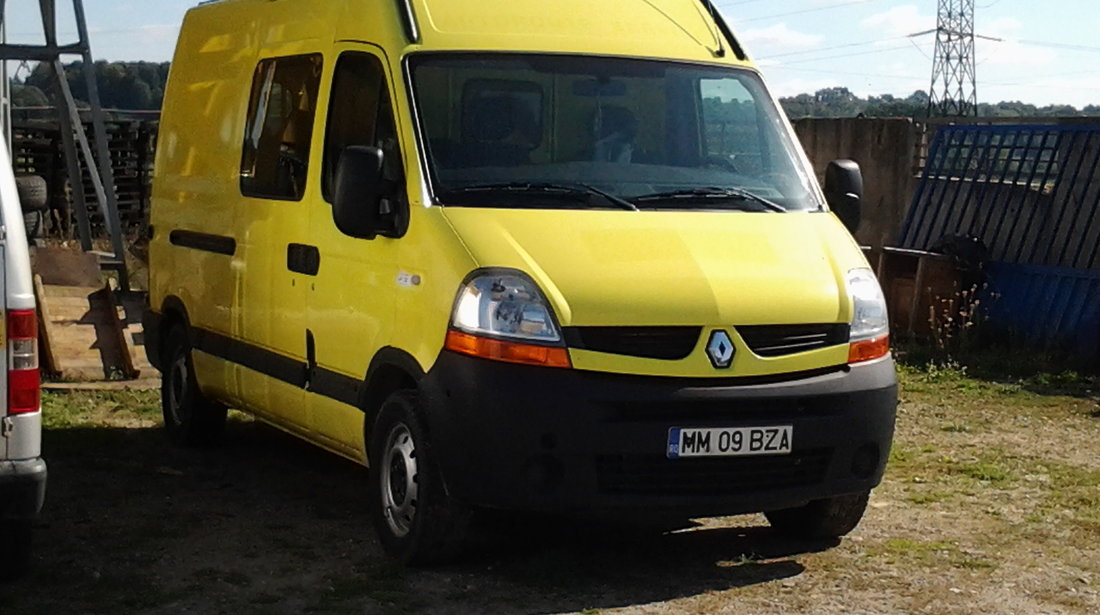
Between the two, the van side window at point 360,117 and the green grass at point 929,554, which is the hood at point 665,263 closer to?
the van side window at point 360,117

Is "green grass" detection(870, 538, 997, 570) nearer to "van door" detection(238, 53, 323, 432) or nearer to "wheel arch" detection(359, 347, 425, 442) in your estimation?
"wheel arch" detection(359, 347, 425, 442)

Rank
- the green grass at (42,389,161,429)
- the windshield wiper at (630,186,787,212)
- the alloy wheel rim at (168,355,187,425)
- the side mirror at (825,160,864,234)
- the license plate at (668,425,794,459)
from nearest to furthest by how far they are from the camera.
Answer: the license plate at (668,425,794,459) < the windshield wiper at (630,186,787,212) < the side mirror at (825,160,864,234) < the alloy wheel rim at (168,355,187,425) < the green grass at (42,389,161,429)

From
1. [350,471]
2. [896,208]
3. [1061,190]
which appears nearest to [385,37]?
[350,471]

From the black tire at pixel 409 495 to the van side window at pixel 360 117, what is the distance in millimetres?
879

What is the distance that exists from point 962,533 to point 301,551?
287 centimetres

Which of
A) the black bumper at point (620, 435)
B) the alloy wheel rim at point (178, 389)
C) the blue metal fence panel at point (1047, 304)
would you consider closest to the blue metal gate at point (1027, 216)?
the blue metal fence panel at point (1047, 304)

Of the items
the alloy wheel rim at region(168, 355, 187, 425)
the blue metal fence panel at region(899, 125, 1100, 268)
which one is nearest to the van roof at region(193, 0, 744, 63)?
the alloy wheel rim at region(168, 355, 187, 425)

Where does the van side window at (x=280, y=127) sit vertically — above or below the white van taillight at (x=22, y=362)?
above

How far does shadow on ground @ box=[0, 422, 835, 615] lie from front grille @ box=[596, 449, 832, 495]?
0.41m

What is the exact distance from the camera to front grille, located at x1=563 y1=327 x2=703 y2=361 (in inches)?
Answer: 234

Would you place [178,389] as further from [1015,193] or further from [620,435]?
[1015,193]

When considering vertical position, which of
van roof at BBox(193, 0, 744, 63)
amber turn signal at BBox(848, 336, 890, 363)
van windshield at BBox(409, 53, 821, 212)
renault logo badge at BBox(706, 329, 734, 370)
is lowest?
amber turn signal at BBox(848, 336, 890, 363)

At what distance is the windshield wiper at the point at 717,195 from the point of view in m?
6.71

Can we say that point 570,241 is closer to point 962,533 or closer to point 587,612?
point 587,612
